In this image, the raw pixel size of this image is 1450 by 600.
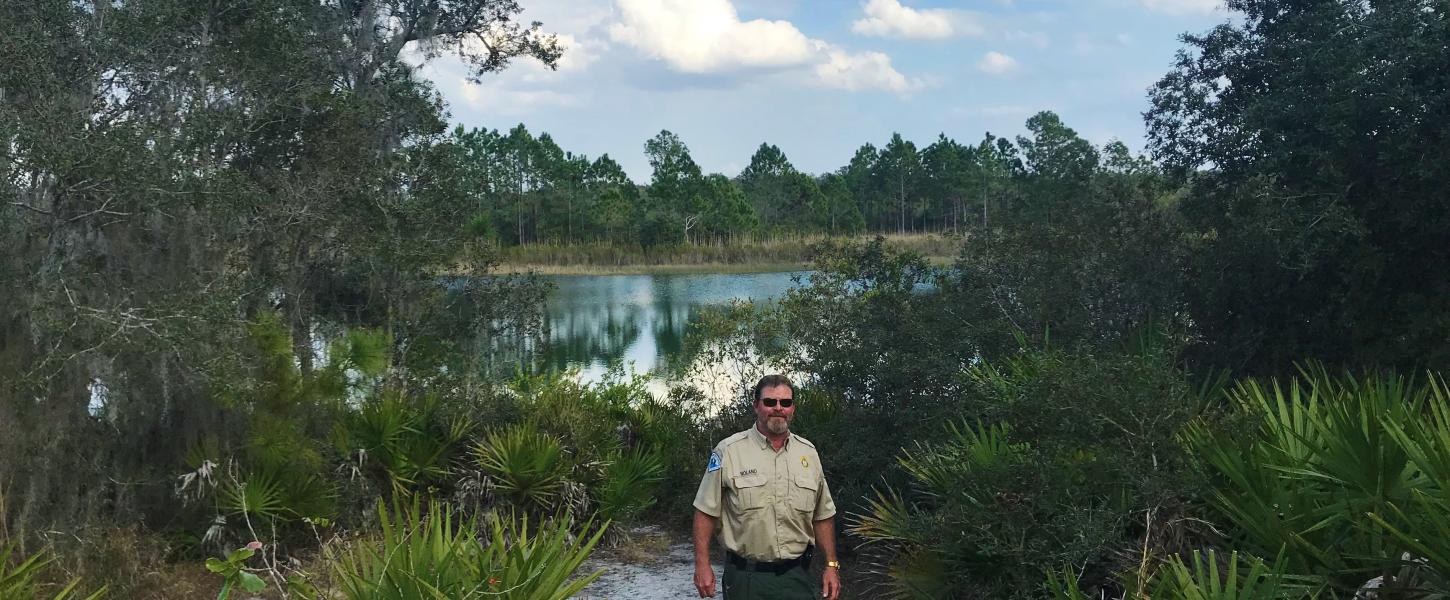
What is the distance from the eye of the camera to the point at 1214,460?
213 inches

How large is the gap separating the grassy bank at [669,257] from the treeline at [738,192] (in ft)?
13.1

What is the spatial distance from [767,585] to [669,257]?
157ft

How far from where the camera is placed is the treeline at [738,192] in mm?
59688

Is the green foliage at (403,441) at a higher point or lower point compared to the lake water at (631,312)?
higher

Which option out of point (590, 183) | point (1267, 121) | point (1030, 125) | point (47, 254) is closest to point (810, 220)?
point (590, 183)

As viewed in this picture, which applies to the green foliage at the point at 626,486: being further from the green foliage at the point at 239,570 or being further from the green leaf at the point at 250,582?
the green leaf at the point at 250,582

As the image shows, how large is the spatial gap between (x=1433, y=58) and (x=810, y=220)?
209 feet

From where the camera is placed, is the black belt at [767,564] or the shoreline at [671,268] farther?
the shoreline at [671,268]

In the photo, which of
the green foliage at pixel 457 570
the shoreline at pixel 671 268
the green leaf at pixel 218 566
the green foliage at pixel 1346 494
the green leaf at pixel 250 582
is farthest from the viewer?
the shoreline at pixel 671 268

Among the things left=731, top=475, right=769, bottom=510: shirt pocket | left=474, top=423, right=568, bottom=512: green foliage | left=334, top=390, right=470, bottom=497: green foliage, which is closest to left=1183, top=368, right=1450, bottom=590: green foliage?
left=731, top=475, right=769, bottom=510: shirt pocket

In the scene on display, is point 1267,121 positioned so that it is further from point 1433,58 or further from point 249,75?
point 249,75

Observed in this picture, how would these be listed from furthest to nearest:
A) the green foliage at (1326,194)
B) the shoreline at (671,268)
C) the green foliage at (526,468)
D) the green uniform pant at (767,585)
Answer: the shoreline at (671,268) < the green foliage at (1326,194) < the green foliage at (526,468) < the green uniform pant at (767,585)

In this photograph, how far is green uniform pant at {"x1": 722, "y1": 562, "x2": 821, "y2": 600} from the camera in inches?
196

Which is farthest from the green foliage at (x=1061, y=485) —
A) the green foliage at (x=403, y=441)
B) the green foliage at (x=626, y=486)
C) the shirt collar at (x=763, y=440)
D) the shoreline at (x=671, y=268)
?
the shoreline at (x=671, y=268)
